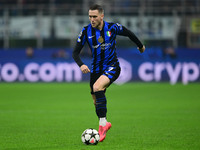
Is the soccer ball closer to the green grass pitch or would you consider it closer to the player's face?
the green grass pitch

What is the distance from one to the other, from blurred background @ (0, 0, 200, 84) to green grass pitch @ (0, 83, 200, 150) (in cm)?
525

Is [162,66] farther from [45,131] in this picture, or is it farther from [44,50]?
[45,131]

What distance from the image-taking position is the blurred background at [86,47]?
21125 mm

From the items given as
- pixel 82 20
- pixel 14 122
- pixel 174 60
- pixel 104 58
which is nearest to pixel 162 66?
pixel 174 60

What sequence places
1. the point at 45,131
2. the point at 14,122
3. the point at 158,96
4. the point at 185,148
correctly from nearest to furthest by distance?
1. the point at 185,148
2. the point at 45,131
3. the point at 14,122
4. the point at 158,96

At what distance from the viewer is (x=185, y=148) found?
589 cm

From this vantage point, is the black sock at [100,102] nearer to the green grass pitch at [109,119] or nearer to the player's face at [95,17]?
the green grass pitch at [109,119]

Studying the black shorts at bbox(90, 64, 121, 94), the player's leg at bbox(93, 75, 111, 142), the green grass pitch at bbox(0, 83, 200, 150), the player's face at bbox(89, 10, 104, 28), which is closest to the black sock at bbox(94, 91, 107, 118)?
the player's leg at bbox(93, 75, 111, 142)

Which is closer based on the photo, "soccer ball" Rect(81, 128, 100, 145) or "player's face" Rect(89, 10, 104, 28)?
"soccer ball" Rect(81, 128, 100, 145)

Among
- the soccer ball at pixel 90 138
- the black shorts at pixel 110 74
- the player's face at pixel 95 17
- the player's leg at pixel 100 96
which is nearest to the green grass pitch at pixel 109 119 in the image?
the soccer ball at pixel 90 138

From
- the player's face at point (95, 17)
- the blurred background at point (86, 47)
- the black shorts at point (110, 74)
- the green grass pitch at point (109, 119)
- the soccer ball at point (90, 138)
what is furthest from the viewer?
the blurred background at point (86, 47)

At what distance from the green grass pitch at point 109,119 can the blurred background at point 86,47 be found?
5.25 m

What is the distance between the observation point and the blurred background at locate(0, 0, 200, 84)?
21.1 metres

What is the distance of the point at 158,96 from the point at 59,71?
7312mm
